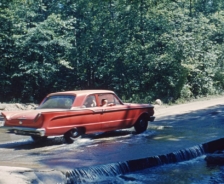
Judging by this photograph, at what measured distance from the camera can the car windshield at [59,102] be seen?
1067cm

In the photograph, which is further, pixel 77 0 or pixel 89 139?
pixel 77 0

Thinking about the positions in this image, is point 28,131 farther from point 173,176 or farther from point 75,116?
point 173,176

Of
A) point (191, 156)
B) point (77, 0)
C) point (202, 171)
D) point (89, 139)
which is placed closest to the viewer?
point (202, 171)

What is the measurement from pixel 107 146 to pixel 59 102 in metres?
2.04

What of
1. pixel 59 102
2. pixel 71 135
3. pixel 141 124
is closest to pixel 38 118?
pixel 71 135

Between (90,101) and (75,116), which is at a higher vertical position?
(90,101)

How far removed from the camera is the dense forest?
24.3 meters

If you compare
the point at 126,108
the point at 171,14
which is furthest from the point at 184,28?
the point at 126,108

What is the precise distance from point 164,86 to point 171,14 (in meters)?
5.36

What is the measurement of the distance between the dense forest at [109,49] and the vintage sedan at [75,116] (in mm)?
12086

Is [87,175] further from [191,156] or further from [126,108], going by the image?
[126,108]

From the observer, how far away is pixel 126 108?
12039 mm

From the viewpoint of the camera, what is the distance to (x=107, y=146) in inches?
406

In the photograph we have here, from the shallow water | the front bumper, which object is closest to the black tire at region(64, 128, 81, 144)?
the front bumper
